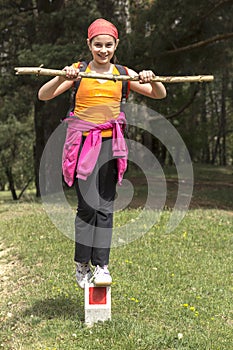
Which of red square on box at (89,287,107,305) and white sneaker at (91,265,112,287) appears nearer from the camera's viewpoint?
white sneaker at (91,265,112,287)

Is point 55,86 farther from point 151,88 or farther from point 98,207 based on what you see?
point 98,207

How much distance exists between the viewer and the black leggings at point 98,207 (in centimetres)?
437

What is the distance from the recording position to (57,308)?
502cm

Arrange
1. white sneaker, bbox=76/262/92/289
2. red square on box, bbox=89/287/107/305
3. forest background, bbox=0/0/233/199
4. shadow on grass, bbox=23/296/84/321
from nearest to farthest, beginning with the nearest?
red square on box, bbox=89/287/107/305 → white sneaker, bbox=76/262/92/289 → shadow on grass, bbox=23/296/84/321 → forest background, bbox=0/0/233/199

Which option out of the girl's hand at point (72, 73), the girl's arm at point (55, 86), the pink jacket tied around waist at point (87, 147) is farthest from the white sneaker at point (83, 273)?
the girl's hand at point (72, 73)

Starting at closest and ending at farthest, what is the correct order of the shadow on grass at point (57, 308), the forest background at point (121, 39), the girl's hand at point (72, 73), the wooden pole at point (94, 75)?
1. the wooden pole at point (94, 75)
2. the girl's hand at point (72, 73)
3. the shadow on grass at point (57, 308)
4. the forest background at point (121, 39)

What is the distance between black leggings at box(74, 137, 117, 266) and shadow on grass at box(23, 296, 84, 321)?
70 centimetres

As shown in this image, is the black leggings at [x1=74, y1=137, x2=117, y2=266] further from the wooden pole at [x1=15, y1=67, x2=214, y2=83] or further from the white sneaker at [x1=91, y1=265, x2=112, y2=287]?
the wooden pole at [x1=15, y1=67, x2=214, y2=83]

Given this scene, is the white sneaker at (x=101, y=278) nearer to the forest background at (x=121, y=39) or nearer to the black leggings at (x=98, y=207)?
the black leggings at (x=98, y=207)

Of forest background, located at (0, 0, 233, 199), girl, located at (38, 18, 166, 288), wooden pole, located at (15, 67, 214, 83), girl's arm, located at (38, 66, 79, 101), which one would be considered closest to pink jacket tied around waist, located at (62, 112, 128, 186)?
girl, located at (38, 18, 166, 288)

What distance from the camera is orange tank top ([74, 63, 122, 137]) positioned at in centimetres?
428

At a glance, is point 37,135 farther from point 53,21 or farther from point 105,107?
point 105,107

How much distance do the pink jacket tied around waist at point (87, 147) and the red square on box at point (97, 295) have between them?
36.0 inches

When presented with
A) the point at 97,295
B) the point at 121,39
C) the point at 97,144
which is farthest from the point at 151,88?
the point at 121,39
